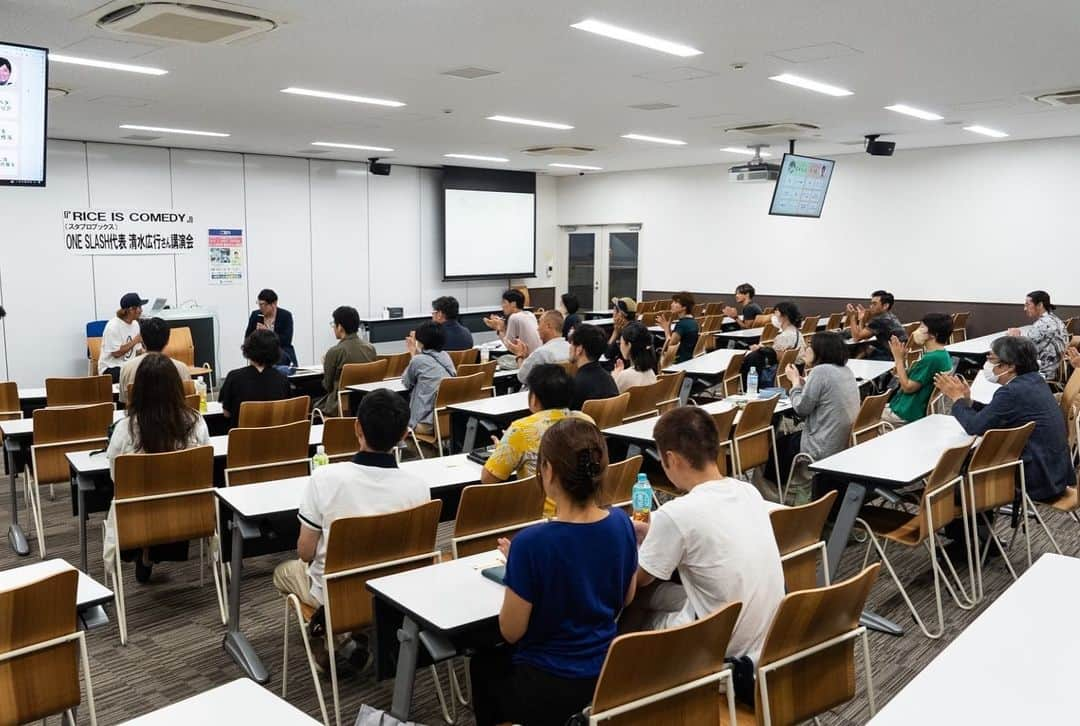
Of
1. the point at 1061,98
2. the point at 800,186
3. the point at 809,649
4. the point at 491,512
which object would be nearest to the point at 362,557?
the point at 491,512

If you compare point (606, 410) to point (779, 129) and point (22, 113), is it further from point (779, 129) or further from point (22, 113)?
point (779, 129)

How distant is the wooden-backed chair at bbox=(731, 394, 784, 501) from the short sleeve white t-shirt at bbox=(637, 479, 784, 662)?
282 cm

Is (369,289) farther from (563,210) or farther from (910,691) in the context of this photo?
(910,691)

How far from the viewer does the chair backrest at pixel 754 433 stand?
17.7 ft

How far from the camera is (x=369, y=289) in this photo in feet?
48.2

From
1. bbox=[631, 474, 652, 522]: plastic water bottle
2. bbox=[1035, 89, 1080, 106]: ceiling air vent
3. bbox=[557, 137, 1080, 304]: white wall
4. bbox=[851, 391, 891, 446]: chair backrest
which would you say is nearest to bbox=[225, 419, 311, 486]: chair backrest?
bbox=[631, 474, 652, 522]: plastic water bottle

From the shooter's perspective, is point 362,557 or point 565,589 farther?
point 362,557

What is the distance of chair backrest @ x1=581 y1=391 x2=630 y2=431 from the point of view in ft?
17.2

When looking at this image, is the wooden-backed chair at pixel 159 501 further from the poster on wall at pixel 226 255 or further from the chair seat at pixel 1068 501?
the poster on wall at pixel 226 255

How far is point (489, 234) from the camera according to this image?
52.4 feet

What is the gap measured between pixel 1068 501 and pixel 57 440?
20.0ft

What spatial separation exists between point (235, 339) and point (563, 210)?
24.3 feet

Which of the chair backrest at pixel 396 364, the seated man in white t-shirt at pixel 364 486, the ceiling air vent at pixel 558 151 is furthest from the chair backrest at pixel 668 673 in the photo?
the ceiling air vent at pixel 558 151

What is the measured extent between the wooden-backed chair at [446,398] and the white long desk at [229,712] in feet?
14.8
